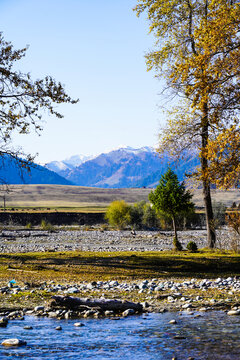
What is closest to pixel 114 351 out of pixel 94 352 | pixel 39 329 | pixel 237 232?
pixel 94 352

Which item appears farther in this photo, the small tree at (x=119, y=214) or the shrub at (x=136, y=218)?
the shrub at (x=136, y=218)

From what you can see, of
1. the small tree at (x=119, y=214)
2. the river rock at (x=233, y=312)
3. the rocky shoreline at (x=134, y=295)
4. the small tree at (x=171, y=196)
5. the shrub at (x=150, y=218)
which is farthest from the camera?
the shrub at (x=150, y=218)

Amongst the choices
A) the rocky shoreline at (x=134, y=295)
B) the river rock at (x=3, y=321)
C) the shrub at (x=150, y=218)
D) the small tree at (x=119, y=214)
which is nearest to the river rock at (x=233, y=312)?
the rocky shoreline at (x=134, y=295)

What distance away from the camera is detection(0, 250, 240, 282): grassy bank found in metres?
17.1

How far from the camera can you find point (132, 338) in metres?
8.57

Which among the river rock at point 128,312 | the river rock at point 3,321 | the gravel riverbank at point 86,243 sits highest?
the river rock at point 3,321

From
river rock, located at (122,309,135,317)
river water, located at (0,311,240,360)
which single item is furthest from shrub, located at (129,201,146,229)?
river water, located at (0,311,240,360)

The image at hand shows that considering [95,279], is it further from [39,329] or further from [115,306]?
[39,329]

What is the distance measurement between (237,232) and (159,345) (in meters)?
18.7

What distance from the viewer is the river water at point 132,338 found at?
7570 mm

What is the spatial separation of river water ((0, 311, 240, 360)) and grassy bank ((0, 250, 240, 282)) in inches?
257

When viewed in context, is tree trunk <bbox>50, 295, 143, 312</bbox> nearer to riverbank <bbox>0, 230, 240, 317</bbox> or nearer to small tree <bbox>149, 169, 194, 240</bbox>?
riverbank <bbox>0, 230, 240, 317</bbox>

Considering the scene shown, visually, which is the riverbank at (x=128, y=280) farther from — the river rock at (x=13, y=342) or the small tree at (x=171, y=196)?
the small tree at (x=171, y=196)

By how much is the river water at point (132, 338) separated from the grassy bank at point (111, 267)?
6.54 m
